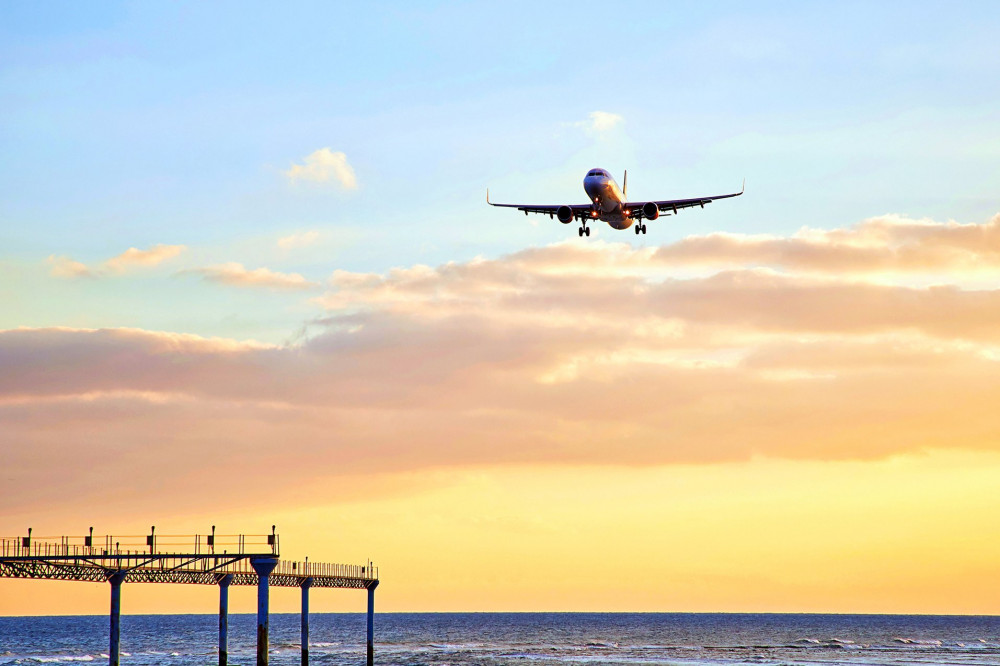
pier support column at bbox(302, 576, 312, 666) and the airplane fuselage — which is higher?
the airplane fuselage

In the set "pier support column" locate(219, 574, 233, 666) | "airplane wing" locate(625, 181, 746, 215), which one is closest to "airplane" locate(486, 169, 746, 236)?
"airplane wing" locate(625, 181, 746, 215)

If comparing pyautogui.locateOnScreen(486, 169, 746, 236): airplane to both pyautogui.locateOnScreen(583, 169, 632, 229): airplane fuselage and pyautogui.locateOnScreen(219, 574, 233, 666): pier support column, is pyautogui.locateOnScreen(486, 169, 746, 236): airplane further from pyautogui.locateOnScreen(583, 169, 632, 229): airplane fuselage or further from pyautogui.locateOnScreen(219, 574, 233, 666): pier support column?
pyautogui.locateOnScreen(219, 574, 233, 666): pier support column

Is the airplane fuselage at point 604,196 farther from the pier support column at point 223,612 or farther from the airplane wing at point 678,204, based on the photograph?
the pier support column at point 223,612

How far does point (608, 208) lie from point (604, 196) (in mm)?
1008

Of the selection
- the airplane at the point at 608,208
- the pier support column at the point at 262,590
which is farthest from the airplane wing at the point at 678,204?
the pier support column at the point at 262,590

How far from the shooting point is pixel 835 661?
13412cm

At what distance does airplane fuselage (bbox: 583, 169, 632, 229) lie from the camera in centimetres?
7812

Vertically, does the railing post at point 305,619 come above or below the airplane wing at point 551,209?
below

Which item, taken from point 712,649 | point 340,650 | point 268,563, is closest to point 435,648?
point 340,650

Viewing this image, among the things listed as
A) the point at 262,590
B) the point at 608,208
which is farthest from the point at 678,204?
the point at 262,590

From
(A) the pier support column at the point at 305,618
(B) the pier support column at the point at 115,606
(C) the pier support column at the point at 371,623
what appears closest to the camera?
(B) the pier support column at the point at 115,606

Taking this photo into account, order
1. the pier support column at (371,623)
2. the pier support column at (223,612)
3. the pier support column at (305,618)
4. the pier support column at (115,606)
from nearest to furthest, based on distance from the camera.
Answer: the pier support column at (115,606) → the pier support column at (223,612) → the pier support column at (305,618) → the pier support column at (371,623)

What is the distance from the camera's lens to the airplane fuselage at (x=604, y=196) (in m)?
78.1

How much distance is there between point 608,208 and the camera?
7875cm
